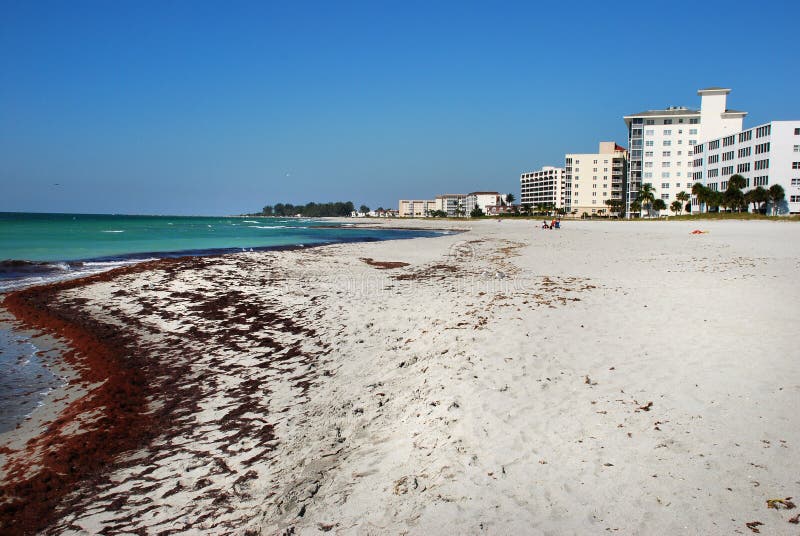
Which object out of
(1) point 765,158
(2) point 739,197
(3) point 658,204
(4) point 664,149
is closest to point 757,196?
(2) point 739,197

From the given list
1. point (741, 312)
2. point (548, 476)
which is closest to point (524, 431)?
point (548, 476)

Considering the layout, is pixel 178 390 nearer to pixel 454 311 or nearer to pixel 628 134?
pixel 454 311

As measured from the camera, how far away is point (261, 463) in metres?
5.07

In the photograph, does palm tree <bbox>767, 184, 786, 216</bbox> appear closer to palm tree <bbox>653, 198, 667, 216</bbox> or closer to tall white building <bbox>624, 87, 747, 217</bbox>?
palm tree <bbox>653, 198, 667, 216</bbox>

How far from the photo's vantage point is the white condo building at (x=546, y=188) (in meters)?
160

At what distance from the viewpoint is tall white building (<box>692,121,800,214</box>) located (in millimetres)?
65000

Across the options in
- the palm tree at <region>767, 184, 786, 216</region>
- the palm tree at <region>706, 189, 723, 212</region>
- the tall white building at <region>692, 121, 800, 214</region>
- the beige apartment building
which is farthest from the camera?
the beige apartment building

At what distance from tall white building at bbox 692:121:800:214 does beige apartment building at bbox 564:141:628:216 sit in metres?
51.4

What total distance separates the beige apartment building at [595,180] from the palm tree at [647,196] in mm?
33731

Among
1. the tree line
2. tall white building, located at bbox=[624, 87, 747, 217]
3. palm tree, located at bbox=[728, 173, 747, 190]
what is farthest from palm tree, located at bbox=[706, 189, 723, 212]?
tall white building, located at bbox=[624, 87, 747, 217]

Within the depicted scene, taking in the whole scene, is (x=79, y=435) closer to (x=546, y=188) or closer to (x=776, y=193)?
(x=776, y=193)

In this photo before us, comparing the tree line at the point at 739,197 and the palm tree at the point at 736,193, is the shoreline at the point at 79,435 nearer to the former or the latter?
the palm tree at the point at 736,193

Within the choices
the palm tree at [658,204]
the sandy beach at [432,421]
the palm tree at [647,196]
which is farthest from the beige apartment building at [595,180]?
the sandy beach at [432,421]

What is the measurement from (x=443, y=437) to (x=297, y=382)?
330cm
